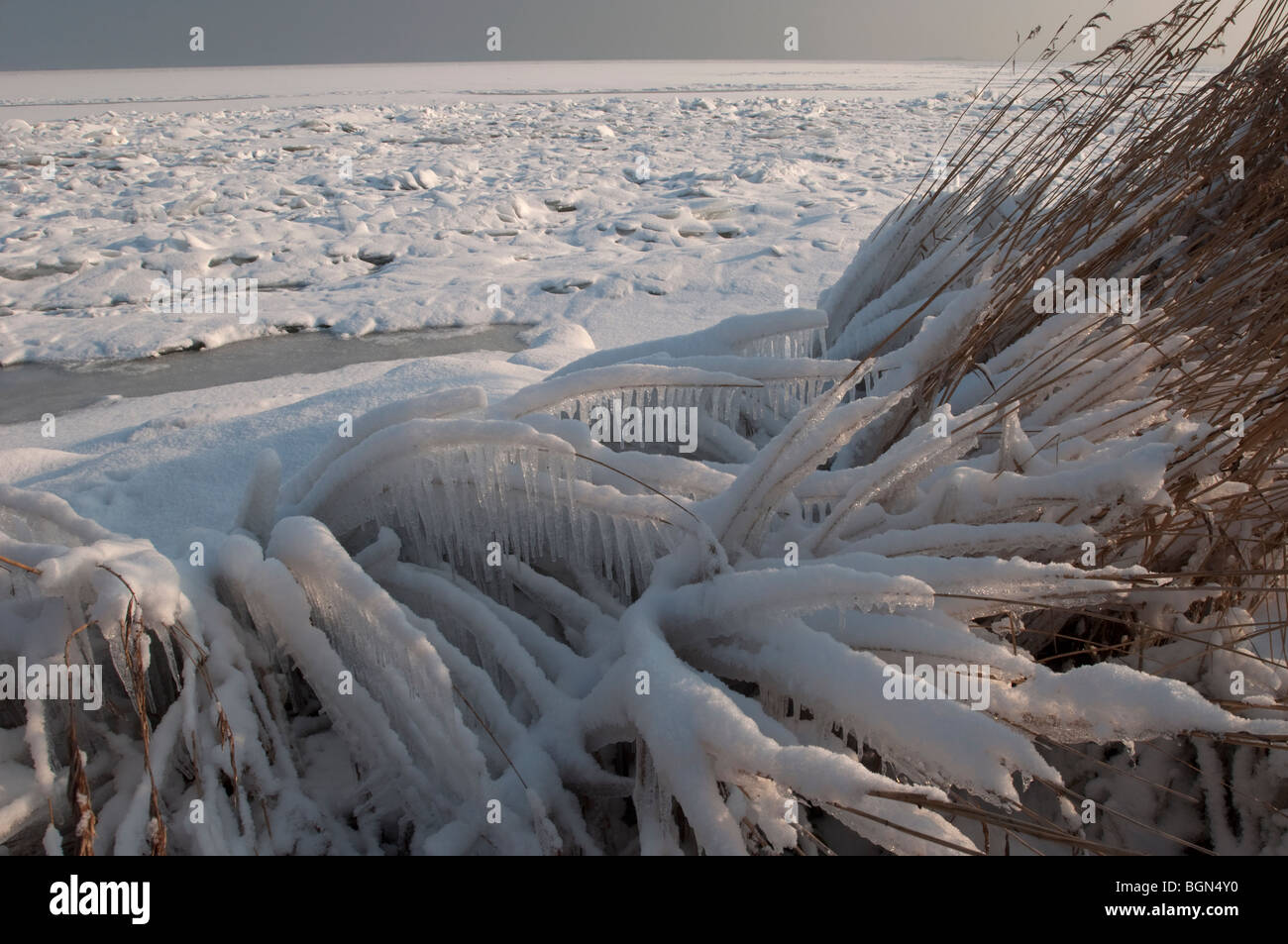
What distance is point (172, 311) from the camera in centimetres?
464

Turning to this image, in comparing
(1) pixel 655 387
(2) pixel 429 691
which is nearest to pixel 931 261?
(1) pixel 655 387

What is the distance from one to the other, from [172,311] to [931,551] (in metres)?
4.60

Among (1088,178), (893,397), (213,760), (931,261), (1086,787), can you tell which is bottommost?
(1086,787)

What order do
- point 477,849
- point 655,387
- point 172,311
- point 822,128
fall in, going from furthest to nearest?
point 822,128, point 172,311, point 655,387, point 477,849

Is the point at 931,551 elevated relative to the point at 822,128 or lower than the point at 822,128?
lower

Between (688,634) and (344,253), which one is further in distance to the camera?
(344,253)

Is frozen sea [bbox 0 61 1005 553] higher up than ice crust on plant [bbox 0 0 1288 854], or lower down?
higher up

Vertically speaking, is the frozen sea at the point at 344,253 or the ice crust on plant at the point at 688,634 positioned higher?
the frozen sea at the point at 344,253

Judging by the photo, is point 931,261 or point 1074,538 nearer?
point 1074,538

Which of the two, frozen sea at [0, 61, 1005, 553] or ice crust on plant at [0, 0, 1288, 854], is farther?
frozen sea at [0, 61, 1005, 553]

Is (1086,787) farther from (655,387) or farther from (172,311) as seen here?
(172,311)

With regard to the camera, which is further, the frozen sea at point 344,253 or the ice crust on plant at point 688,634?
the frozen sea at point 344,253

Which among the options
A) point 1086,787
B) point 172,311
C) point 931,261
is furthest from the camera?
point 172,311

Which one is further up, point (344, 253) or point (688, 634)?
point (344, 253)
